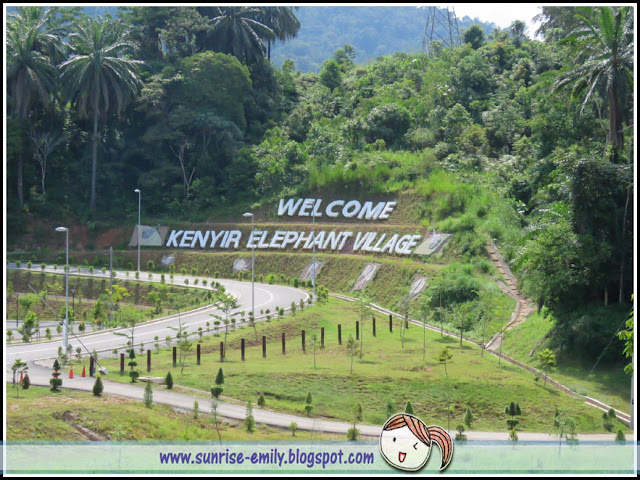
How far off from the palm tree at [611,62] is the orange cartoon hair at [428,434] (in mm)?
24912

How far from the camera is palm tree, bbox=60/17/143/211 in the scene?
74250 millimetres

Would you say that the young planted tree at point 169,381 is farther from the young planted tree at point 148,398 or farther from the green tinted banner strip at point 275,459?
the green tinted banner strip at point 275,459

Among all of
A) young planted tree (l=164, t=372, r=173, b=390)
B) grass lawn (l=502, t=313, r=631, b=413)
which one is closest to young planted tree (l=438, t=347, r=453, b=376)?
grass lawn (l=502, t=313, r=631, b=413)

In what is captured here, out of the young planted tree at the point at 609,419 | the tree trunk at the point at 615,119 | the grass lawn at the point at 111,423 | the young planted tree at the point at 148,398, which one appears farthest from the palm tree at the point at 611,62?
the young planted tree at the point at 148,398

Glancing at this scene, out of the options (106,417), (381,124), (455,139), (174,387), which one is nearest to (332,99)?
(381,124)

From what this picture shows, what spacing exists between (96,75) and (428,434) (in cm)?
6363

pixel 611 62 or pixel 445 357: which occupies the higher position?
pixel 611 62

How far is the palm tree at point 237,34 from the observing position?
8662cm

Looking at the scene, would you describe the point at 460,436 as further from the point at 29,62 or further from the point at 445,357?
the point at 29,62

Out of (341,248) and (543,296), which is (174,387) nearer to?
(543,296)

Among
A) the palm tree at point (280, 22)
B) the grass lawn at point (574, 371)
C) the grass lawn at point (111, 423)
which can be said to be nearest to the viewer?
the grass lawn at point (111, 423)

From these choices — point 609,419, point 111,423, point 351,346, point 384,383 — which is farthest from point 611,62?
point 111,423

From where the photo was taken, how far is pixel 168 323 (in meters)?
44.3

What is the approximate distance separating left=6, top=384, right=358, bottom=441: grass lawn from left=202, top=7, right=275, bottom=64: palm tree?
6636 centimetres
